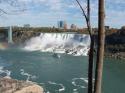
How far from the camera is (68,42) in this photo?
6044 cm

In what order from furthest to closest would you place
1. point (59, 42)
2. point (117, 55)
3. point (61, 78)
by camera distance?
point (59, 42) → point (117, 55) → point (61, 78)

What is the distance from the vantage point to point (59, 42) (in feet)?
200

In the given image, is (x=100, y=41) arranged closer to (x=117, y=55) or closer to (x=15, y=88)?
(x=15, y=88)

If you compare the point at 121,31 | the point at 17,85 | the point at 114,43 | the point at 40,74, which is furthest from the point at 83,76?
the point at 121,31

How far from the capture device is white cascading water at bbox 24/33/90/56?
59.1 m

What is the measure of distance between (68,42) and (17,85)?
144 feet

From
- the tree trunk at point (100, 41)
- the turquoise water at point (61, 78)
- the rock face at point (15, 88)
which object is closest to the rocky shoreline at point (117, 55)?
the turquoise water at point (61, 78)

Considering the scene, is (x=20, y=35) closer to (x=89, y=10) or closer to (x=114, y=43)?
(x=114, y=43)

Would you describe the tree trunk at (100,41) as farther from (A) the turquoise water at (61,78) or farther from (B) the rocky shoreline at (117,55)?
(B) the rocky shoreline at (117,55)

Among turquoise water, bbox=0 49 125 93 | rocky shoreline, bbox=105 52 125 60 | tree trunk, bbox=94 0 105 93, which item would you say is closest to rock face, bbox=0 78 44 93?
turquoise water, bbox=0 49 125 93

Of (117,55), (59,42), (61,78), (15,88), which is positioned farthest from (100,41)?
(59,42)

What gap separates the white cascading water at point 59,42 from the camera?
59.1 meters

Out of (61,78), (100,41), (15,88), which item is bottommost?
(61,78)

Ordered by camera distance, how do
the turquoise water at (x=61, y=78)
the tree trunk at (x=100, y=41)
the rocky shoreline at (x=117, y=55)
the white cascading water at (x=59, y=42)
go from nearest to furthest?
the tree trunk at (x=100, y=41)
the turquoise water at (x=61, y=78)
the rocky shoreline at (x=117, y=55)
the white cascading water at (x=59, y=42)
